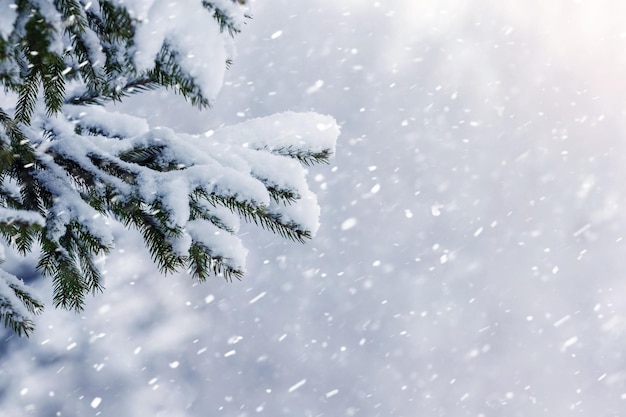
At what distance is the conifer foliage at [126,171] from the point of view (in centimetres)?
153

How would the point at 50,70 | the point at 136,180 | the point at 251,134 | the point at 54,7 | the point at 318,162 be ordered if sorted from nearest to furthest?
1. the point at 54,7
2. the point at 50,70
3. the point at 136,180
4. the point at 251,134
5. the point at 318,162

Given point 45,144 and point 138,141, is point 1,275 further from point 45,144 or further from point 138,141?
point 138,141

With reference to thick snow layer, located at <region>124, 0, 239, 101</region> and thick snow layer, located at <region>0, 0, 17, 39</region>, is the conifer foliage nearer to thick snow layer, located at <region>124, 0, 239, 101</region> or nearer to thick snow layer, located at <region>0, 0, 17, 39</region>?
thick snow layer, located at <region>124, 0, 239, 101</region>

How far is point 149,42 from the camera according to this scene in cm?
124

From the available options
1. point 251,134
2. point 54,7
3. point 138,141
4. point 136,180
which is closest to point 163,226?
point 136,180

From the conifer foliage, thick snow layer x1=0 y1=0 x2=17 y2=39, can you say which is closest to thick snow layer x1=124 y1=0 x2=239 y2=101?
the conifer foliage

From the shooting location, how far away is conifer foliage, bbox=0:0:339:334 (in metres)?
1.53

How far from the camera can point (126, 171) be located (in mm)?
1640

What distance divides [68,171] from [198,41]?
0.71 meters

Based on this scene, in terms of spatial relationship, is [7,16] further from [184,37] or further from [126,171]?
[126,171]

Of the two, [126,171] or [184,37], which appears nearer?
[184,37]

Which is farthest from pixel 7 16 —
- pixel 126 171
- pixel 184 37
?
pixel 126 171

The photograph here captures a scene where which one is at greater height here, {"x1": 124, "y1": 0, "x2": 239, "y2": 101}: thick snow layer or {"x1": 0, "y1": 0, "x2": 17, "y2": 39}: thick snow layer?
{"x1": 0, "y1": 0, "x2": 17, "y2": 39}: thick snow layer

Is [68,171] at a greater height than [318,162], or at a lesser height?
greater
